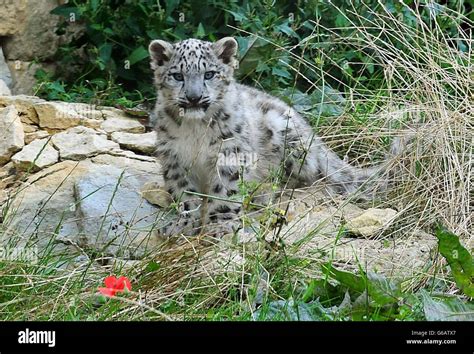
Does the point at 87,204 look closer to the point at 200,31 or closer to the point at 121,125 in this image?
the point at 121,125

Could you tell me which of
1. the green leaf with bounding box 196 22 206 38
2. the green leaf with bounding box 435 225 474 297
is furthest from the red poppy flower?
the green leaf with bounding box 196 22 206 38

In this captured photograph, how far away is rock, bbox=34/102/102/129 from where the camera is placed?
8789mm

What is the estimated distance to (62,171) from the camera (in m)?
7.98

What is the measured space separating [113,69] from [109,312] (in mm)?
4910

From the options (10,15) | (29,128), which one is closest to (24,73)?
(10,15)

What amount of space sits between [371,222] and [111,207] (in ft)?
6.00

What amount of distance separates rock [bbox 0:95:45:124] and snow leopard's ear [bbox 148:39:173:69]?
1634 mm

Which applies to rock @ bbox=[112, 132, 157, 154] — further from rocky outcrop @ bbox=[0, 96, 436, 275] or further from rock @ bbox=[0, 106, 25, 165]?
rock @ bbox=[0, 106, 25, 165]

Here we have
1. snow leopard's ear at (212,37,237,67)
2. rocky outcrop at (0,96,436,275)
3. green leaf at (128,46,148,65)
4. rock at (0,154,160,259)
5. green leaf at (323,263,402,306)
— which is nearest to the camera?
green leaf at (323,263,402,306)

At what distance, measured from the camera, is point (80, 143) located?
8.40m

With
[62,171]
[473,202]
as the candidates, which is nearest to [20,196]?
[62,171]

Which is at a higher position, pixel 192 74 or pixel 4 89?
pixel 192 74

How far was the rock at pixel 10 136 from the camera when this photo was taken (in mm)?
8367

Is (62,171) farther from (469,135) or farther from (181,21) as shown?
(469,135)
